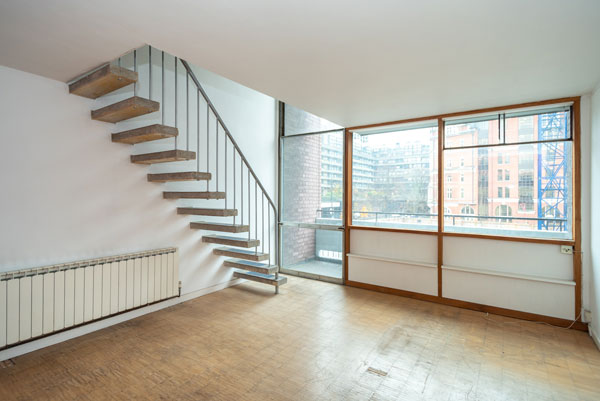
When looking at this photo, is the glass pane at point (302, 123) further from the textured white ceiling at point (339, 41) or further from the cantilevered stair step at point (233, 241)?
the cantilevered stair step at point (233, 241)

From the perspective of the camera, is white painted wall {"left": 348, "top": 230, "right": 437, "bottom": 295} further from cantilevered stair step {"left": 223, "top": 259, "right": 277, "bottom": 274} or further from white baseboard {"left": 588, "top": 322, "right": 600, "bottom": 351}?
white baseboard {"left": 588, "top": 322, "right": 600, "bottom": 351}

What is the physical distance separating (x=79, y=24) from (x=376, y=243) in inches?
164

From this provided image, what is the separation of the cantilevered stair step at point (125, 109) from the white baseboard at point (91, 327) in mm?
2136

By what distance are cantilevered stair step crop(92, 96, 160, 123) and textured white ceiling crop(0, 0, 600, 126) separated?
14.2 inches

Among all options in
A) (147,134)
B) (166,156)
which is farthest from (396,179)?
(147,134)

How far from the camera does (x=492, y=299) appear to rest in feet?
12.2

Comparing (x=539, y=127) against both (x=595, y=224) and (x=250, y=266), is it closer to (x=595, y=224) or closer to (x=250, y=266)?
(x=595, y=224)

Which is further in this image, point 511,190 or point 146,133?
point 511,190

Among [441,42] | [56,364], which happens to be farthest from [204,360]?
[441,42]

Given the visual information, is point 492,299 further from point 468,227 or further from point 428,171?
point 428,171

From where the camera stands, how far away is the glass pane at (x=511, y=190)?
11.3 feet

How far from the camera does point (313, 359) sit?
266 cm

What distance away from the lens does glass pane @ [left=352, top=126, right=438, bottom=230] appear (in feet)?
14.1

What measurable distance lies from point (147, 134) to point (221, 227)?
1.36 metres
